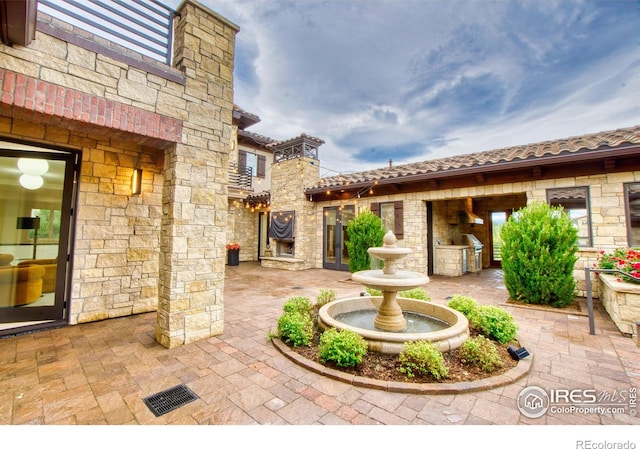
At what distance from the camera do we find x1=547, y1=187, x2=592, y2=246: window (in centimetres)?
602

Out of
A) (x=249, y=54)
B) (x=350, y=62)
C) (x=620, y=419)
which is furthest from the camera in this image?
(x=249, y=54)

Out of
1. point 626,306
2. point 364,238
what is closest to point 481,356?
point 626,306

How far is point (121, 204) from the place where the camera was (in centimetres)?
441

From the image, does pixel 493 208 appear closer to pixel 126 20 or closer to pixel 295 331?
pixel 295 331

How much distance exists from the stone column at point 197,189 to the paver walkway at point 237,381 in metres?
0.41

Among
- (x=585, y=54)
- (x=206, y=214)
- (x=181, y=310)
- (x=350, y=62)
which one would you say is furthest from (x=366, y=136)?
(x=181, y=310)

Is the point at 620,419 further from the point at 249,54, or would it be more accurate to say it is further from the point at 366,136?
the point at 366,136

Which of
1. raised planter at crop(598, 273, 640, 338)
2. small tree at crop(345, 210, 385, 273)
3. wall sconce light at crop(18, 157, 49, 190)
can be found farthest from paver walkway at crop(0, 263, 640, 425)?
small tree at crop(345, 210, 385, 273)

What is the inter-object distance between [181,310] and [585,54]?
9222 millimetres

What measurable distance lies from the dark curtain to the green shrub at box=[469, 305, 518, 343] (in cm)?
831

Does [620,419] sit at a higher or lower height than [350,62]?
lower

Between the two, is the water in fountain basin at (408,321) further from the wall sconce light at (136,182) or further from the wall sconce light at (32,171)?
the wall sconce light at (32,171)

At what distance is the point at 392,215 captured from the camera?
9.30 meters

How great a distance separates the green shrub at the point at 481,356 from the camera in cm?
263
